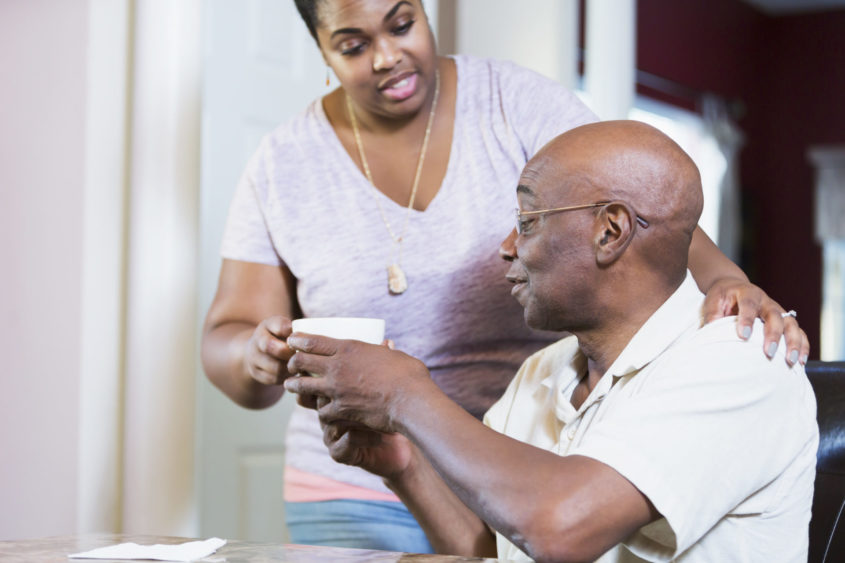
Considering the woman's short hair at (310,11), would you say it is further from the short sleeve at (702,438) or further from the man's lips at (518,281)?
the short sleeve at (702,438)

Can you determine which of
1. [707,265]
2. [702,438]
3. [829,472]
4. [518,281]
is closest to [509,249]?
[518,281]

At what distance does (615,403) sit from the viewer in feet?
4.28

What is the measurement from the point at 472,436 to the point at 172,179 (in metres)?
1.48

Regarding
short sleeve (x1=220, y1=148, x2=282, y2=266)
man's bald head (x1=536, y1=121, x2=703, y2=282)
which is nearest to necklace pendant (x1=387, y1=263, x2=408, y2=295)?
short sleeve (x1=220, y1=148, x2=282, y2=266)

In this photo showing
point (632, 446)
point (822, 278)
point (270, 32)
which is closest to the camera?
point (632, 446)

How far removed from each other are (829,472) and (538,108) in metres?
0.73

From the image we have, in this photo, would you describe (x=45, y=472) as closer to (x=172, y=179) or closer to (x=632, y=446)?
(x=172, y=179)

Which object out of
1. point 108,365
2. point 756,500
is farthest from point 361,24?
point 108,365

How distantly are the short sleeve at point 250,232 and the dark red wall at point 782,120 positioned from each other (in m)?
6.11

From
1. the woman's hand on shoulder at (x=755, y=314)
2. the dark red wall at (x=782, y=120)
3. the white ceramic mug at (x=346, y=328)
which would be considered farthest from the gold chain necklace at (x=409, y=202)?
the dark red wall at (x=782, y=120)

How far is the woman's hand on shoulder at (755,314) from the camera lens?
124cm

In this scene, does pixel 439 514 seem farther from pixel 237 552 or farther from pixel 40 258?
pixel 40 258

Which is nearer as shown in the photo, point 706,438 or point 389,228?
point 706,438

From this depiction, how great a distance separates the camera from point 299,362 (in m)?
1.31
